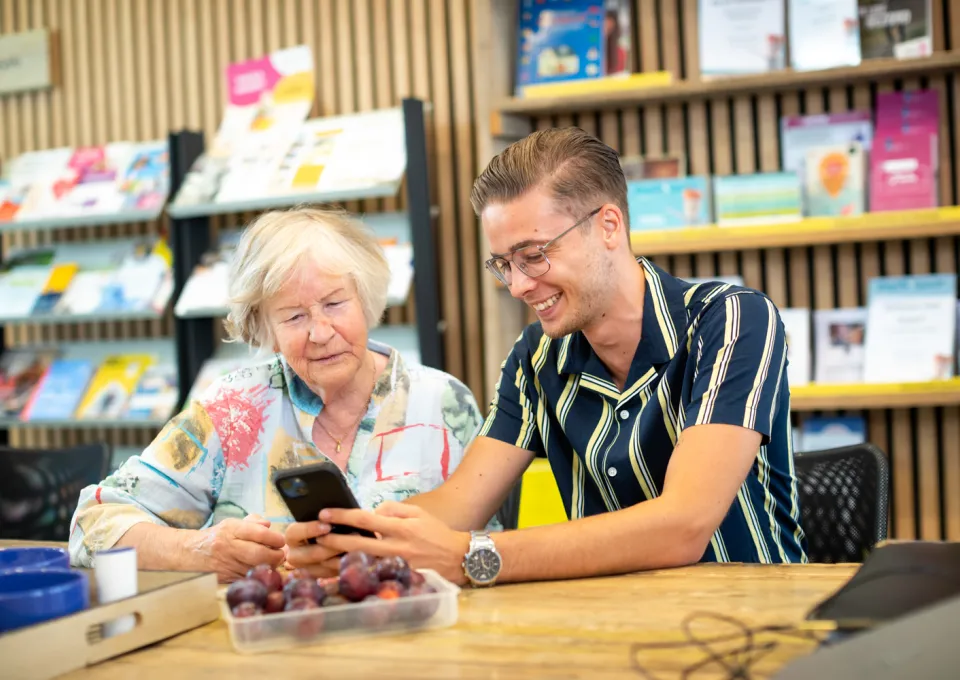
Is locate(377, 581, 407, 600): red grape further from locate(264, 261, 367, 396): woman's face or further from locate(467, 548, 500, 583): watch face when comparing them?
locate(264, 261, 367, 396): woman's face

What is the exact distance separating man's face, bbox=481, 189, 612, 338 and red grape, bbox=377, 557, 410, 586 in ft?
2.44

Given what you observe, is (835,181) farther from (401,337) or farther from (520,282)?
(520,282)

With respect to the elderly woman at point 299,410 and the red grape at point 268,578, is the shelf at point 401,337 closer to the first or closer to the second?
the elderly woman at point 299,410

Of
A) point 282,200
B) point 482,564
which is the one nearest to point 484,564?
point 482,564

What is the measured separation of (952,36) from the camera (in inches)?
142

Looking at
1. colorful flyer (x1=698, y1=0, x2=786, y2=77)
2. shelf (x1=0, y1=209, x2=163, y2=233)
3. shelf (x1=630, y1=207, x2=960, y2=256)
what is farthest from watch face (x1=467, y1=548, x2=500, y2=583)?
shelf (x1=0, y1=209, x2=163, y2=233)

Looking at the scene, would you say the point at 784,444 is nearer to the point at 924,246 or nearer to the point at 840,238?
the point at 840,238

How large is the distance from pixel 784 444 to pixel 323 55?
325 centimetres

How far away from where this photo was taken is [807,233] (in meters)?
3.55

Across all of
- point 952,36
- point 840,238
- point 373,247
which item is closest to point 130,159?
point 373,247

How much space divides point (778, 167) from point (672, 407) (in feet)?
6.71

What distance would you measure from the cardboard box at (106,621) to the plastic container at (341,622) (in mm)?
113

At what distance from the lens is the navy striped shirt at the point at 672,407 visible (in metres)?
1.92

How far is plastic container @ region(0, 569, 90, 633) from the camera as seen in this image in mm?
1363
